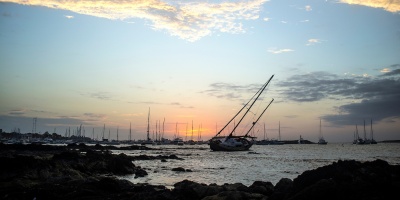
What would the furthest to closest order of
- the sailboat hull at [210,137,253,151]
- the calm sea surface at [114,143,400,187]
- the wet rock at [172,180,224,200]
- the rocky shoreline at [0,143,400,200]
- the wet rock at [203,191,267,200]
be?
the sailboat hull at [210,137,253,151], the calm sea surface at [114,143,400,187], the wet rock at [172,180,224,200], the wet rock at [203,191,267,200], the rocky shoreline at [0,143,400,200]

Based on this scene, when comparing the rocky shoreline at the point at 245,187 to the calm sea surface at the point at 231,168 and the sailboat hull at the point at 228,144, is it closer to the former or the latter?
the calm sea surface at the point at 231,168

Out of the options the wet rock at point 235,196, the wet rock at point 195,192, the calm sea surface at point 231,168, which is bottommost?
the calm sea surface at point 231,168

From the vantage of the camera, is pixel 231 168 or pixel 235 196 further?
pixel 231 168

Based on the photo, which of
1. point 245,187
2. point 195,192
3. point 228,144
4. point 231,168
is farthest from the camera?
point 228,144

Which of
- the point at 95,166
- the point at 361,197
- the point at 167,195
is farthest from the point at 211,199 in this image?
the point at 95,166

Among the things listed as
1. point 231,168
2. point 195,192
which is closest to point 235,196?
point 195,192

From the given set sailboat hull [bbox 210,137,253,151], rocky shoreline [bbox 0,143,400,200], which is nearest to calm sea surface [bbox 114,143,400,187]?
rocky shoreline [bbox 0,143,400,200]

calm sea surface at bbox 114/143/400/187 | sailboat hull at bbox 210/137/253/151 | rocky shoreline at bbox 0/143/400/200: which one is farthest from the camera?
sailboat hull at bbox 210/137/253/151

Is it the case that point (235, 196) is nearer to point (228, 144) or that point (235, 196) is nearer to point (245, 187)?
point (245, 187)

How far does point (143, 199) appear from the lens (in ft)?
52.5

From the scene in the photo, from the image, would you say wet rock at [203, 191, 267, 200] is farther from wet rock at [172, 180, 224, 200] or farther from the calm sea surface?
the calm sea surface

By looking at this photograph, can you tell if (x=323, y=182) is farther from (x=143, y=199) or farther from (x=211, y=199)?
(x=143, y=199)

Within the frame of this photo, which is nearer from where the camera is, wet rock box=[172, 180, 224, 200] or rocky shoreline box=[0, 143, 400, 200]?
rocky shoreline box=[0, 143, 400, 200]

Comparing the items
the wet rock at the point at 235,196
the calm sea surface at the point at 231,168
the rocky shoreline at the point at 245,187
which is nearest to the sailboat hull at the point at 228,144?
the calm sea surface at the point at 231,168
